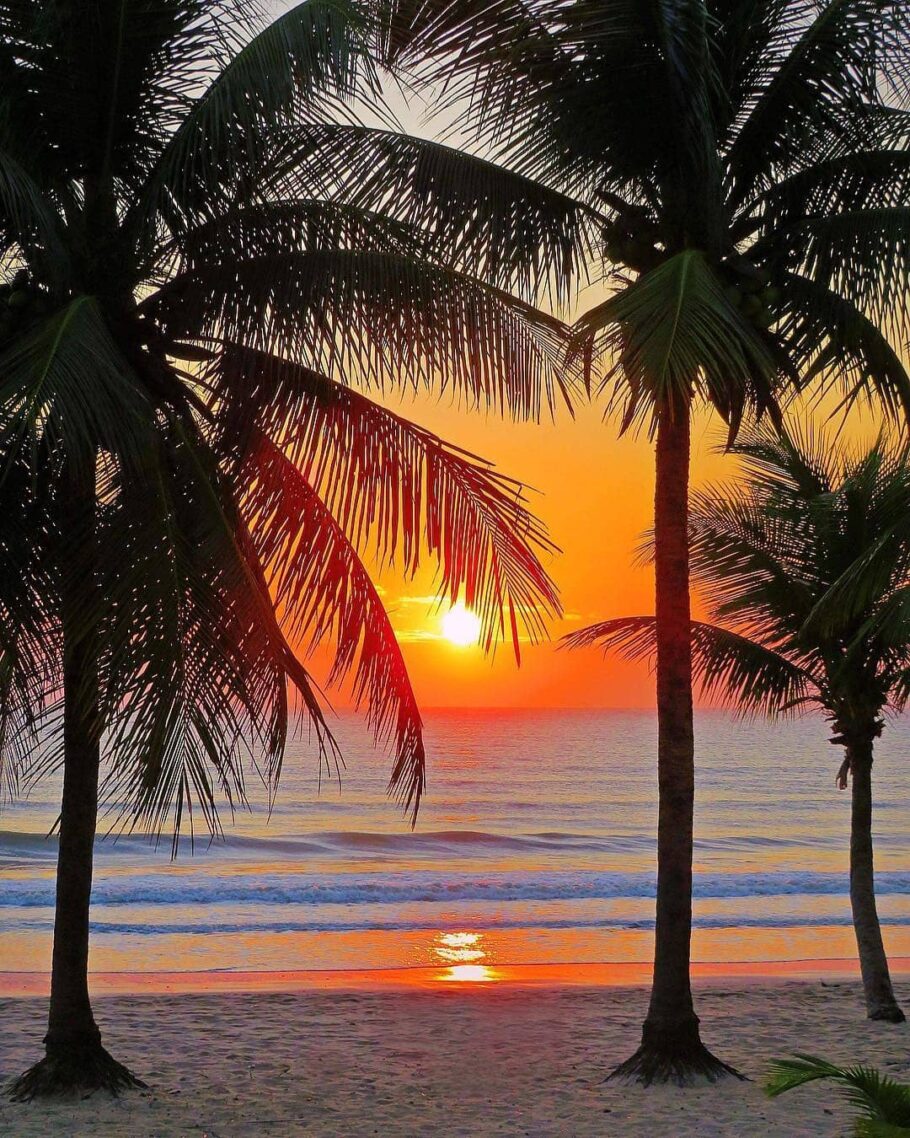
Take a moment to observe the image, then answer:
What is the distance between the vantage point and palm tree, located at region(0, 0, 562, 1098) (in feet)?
21.5

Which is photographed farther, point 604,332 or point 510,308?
point 510,308

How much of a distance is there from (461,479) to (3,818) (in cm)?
3049

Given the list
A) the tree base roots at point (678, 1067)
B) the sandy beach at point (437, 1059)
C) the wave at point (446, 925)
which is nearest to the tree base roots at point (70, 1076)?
the sandy beach at point (437, 1059)

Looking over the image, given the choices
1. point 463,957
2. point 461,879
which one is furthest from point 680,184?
point 461,879

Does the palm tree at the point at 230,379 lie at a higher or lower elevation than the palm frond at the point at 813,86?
lower

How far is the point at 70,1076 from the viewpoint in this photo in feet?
23.7

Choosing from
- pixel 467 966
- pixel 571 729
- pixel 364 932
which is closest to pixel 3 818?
pixel 364 932

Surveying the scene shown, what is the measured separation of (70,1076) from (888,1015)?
6.30 m

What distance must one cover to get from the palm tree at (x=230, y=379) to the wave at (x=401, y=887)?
13.5m

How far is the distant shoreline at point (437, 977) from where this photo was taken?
39.5ft

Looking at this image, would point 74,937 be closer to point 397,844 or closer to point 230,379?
point 230,379

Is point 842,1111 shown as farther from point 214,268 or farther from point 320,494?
point 214,268

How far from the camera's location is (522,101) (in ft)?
24.9

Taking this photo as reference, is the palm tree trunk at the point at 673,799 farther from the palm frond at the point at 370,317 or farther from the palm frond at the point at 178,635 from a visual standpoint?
the palm frond at the point at 178,635
